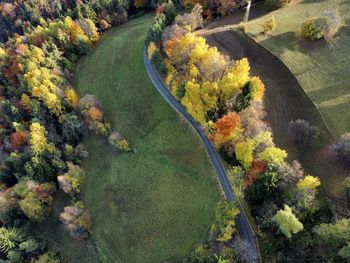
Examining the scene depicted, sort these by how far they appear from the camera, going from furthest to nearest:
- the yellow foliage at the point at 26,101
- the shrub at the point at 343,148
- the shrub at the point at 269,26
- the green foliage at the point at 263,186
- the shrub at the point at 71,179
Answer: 1. the yellow foliage at the point at 26,101
2. the shrub at the point at 71,179
3. the shrub at the point at 269,26
4. the shrub at the point at 343,148
5. the green foliage at the point at 263,186

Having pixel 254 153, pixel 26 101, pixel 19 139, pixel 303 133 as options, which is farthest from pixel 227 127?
pixel 26 101

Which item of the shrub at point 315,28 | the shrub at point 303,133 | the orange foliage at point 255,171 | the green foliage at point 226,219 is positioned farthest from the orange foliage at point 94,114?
the shrub at point 315,28

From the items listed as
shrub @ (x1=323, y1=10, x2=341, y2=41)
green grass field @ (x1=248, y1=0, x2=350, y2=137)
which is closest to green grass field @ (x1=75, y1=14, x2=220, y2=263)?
green grass field @ (x1=248, y1=0, x2=350, y2=137)

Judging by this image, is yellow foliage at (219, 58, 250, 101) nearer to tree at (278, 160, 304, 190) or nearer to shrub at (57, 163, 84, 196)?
tree at (278, 160, 304, 190)

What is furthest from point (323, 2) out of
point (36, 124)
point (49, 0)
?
point (49, 0)

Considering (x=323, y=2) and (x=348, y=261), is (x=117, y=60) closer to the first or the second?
(x=323, y=2)

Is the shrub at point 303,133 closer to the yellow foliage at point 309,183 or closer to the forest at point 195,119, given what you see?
the forest at point 195,119

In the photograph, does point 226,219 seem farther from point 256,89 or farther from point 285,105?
point 285,105

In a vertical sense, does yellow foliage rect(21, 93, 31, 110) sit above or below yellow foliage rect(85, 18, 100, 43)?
below
